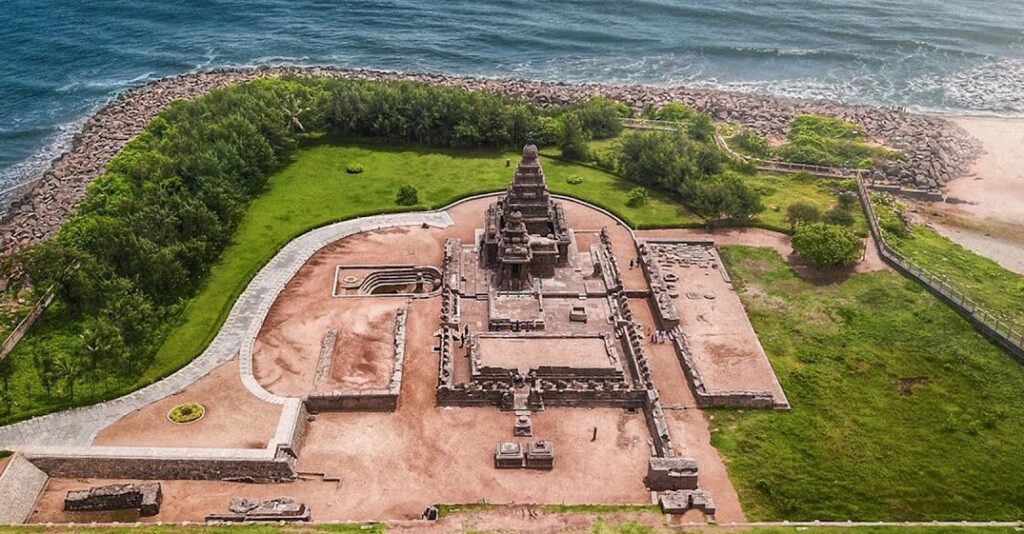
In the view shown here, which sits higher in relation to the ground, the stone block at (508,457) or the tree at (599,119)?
the tree at (599,119)

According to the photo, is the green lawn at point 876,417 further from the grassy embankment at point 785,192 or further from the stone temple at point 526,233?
the stone temple at point 526,233

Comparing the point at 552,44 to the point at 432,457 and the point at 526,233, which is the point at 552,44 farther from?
the point at 432,457

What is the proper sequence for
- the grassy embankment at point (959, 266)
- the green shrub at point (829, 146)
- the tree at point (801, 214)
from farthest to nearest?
the green shrub at point (829, 146)
the tree at point (801, 214)
the grassy embankment at point (959, 266)

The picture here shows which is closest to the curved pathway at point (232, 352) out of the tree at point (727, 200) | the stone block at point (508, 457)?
the stone block at point (508, 457)

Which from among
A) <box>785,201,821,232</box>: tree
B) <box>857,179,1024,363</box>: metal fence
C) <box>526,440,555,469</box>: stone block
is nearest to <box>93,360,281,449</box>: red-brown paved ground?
<box>526,440,555,469</box>: stone block

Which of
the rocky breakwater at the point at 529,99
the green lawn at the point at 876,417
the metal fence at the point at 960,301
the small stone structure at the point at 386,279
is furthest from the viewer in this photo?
the rocky breakwater at the point at 529,99

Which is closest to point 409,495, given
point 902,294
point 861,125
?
point 902,294
